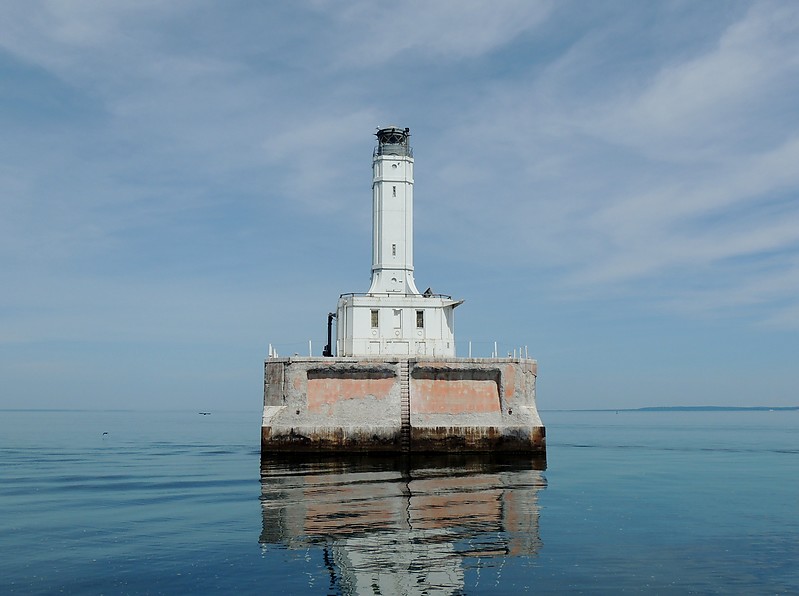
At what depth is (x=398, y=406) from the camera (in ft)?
124

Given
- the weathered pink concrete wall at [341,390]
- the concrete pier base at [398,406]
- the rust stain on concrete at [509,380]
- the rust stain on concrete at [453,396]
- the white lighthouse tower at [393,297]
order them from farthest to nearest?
the white lighthouse tower at [393,297]
the rust stain on concrete at [509,380]
the rust stain on concrete at [453,396]
the weathered pink concrete wall at [341,390]
the concrete pier base at [398,406]

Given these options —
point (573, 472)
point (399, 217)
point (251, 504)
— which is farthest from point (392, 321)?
point (251, 504)

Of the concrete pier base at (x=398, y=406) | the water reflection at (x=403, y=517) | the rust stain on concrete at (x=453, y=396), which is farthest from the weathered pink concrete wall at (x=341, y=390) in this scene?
the water reflection at (x=403, y=517)

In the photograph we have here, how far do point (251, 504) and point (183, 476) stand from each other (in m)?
10.3

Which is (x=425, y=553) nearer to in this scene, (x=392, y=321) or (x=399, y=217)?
(x=392, y=321)

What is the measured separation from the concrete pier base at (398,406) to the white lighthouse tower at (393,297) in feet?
9.68

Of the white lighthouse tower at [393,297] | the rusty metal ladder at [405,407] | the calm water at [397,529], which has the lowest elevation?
the calm water at [397,529]

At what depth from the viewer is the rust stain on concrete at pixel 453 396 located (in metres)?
38.1

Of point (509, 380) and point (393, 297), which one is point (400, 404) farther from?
point (393, 297)

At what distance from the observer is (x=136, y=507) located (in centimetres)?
2477

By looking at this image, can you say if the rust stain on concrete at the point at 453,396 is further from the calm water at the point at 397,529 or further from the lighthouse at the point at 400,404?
the calm water at the point at 397,529

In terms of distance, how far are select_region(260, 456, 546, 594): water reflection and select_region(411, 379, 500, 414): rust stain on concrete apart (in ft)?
10.2

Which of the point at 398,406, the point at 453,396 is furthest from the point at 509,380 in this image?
the point at 398,406

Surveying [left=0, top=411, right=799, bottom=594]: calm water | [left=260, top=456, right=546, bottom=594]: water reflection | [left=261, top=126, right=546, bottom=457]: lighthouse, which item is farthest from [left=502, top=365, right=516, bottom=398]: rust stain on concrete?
[left=260, top=456, right=546, bottom=594]: water reflection
